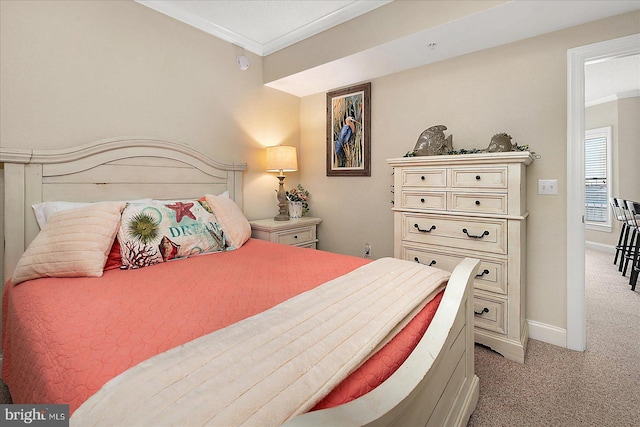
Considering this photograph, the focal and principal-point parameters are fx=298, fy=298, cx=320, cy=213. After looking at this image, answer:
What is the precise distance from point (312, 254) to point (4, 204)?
1831mm

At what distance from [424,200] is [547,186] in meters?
0.87

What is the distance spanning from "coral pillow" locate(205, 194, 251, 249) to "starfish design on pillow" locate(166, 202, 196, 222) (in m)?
0.21

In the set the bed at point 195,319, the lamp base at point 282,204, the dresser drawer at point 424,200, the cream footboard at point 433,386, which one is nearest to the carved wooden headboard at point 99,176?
the bed at point 195,319

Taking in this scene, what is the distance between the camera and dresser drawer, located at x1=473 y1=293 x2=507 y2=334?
200 cm

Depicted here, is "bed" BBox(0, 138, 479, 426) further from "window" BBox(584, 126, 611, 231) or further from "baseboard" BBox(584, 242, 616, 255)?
"window" BBox(584, 126, 611, 231)

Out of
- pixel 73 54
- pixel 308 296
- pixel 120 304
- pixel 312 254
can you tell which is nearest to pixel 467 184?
pixel 312 254

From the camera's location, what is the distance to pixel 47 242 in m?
1.54

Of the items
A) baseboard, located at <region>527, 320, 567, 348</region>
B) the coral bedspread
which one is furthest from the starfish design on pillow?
baseboard, located at <region>527, 320, 567, 348</region>

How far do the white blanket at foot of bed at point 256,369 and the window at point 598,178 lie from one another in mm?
5566

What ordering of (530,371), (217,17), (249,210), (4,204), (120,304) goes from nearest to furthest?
(120,304)
(4,204)
(530,371)
(217,17)
(249,210)

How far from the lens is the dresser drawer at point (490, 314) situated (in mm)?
2004

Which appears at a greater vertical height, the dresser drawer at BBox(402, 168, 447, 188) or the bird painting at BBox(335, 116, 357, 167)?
the bird painting at BBox(335, 116, 357, 167)

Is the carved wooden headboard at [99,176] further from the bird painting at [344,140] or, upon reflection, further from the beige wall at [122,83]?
the bird painting at [344,140]

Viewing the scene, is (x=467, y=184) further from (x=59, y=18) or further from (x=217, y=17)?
(x=59, y=18)
